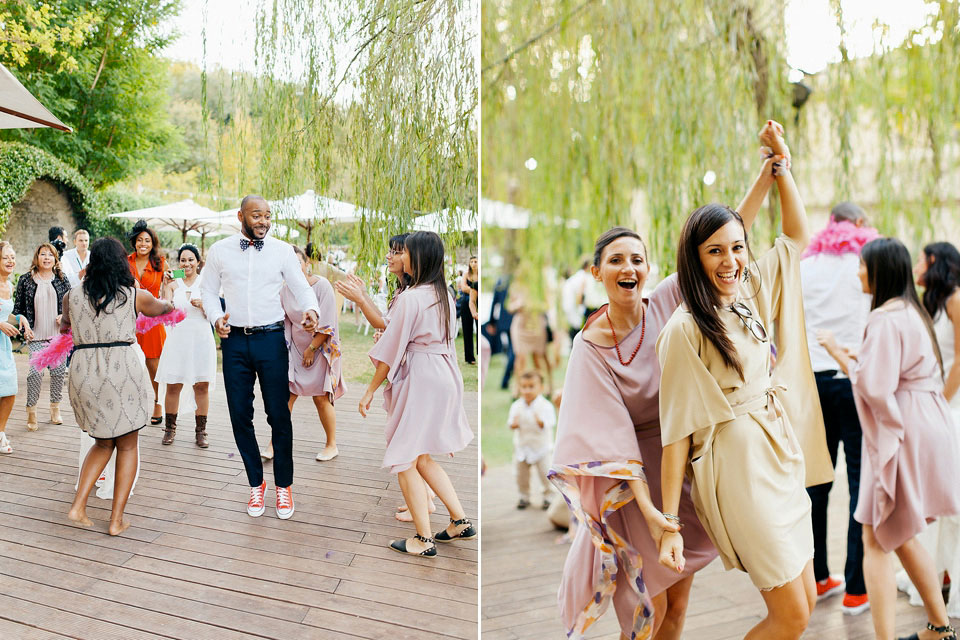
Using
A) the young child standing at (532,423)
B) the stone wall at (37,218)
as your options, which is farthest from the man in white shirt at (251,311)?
the young child standing at (532,423)

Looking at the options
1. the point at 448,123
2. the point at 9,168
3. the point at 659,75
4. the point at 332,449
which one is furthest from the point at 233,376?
the point at 659,75

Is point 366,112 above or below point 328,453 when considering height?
above

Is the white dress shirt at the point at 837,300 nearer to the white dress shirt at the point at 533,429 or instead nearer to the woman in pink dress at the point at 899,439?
the woman in pink dress at the point at 899,439

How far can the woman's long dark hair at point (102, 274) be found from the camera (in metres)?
2.64

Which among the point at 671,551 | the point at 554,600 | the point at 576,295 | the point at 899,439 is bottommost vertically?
the point at 554,600

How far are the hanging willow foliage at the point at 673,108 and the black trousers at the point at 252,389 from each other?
1.24 metres

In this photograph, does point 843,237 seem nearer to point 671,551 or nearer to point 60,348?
point 671,551

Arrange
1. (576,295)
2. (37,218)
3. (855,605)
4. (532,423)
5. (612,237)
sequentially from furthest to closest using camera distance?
(576,295), (532,423), (37,218), (855,605), (612,237)

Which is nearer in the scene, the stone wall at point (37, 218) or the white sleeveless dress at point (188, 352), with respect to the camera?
the stone wall at point (37, 218)

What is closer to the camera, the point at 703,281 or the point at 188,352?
the point at 703,281


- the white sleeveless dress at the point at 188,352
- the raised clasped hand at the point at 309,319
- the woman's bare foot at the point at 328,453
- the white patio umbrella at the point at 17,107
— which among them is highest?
the white patio umbrella at the point at 17,107

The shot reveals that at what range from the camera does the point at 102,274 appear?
2650 mm

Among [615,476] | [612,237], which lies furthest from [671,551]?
[612,237]

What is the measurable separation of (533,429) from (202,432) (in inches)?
65.0
